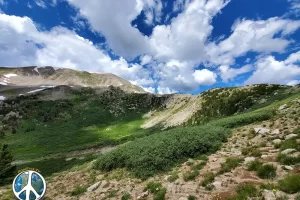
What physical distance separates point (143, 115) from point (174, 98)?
60.9 feet

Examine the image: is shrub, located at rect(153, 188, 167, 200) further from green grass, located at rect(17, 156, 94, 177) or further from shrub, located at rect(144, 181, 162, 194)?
green grass, located at rect(17, 156, 94, 177)

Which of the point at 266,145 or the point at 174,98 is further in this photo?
the point at 174,98

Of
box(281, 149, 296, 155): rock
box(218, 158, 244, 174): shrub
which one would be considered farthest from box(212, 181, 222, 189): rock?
box(281, 149, 296, 155): rock

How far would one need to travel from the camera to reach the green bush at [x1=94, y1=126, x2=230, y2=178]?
1977 cm

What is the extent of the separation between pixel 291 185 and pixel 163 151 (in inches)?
437

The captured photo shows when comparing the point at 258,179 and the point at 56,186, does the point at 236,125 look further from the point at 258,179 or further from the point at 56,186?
the point at 56,186

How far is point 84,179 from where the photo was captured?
2262 centimetres

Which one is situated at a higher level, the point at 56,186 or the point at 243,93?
the point at 243,93

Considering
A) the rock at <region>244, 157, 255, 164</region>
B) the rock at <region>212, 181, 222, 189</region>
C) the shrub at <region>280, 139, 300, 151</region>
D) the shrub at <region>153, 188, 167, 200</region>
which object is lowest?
the shrub at <region>153, 188, 167, 200</region>

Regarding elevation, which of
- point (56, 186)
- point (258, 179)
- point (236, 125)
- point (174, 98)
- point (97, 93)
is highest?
point (97, 93)

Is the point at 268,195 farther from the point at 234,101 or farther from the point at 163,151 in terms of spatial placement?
the point at 234,101

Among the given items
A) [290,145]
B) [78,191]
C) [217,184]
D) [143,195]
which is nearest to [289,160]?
[290,145]

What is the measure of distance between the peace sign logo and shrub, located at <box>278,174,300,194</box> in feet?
31.4

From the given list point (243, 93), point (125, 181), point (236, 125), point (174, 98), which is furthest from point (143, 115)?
point (125, 181)
